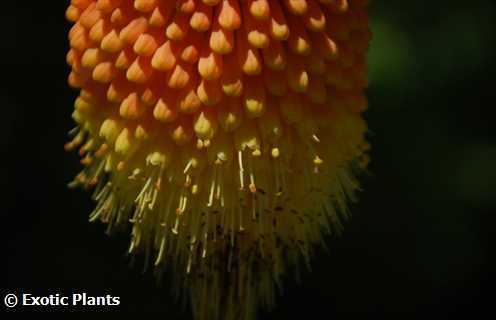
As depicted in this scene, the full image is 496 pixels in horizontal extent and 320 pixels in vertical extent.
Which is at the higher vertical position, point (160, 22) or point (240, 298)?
point (160, 22)

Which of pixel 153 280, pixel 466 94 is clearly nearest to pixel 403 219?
pixel 466 94

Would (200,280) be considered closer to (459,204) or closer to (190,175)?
(190,175)

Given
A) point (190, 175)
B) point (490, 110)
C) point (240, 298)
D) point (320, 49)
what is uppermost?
point (490, 110)

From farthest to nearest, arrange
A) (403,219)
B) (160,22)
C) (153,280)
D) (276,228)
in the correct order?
(403,219) → (153,280) → (276,228) → (160,22)

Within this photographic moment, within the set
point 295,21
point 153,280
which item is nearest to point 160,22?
point 295,21

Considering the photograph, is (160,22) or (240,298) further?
(240,298)

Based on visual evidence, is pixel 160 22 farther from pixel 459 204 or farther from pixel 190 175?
pixel 459 204

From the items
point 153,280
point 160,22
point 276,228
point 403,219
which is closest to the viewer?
point 160,22
